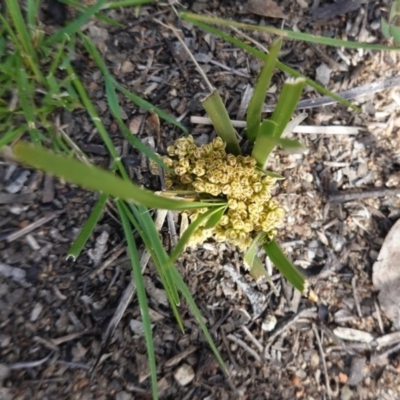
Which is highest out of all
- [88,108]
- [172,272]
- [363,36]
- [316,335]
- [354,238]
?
[363,36]

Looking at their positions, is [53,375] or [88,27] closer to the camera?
[53,375]

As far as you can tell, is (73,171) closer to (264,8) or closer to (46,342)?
(46,342)

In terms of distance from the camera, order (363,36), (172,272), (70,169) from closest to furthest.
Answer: (70,169), (172,272), (363,36)

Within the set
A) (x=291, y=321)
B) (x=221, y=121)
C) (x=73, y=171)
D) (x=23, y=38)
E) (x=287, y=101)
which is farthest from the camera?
(x=291, y=321)

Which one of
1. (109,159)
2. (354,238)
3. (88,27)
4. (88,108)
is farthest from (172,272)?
(88,27)

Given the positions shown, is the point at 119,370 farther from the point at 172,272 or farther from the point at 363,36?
the point at 363,36

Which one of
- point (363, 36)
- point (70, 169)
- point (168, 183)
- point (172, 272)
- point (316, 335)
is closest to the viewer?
point (70, 169)

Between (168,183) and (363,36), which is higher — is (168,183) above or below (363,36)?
below

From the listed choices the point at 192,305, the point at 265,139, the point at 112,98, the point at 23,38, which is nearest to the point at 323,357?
the point at 192,305
